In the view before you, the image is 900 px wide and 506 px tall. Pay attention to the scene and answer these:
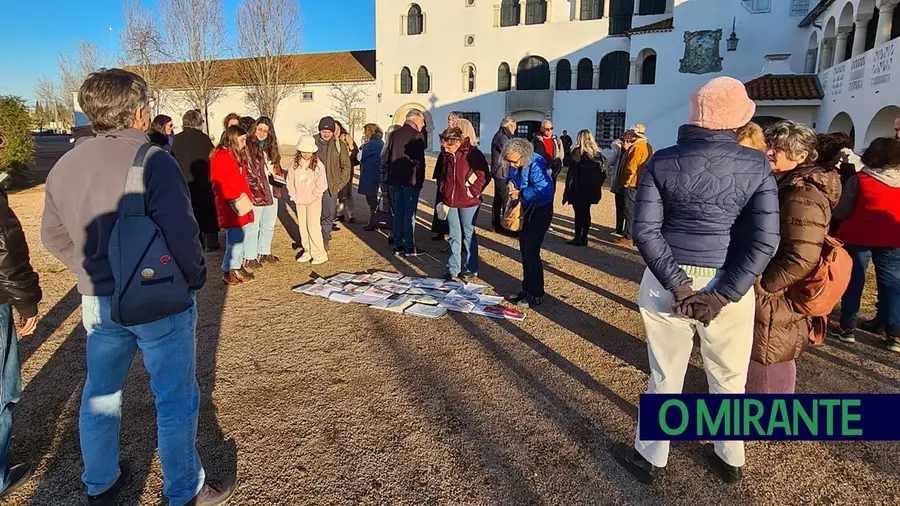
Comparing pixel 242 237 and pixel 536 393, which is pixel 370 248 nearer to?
pixel 242 237

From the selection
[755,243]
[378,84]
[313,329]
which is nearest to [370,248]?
[313,329]

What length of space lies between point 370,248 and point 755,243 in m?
6.22

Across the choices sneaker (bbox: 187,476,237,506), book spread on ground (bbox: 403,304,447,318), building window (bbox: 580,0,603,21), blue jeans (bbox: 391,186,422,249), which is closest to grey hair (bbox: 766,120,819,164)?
book spread on ground (bbox: 403,304,447,318)

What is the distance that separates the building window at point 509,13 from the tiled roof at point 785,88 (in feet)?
51.0

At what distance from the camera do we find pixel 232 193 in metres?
5.89

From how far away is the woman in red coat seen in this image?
5.86m

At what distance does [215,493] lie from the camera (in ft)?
8.40

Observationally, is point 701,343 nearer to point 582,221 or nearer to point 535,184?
point 535,184

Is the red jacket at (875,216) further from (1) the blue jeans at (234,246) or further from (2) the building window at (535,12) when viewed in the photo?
(2) the building window at (535,12)

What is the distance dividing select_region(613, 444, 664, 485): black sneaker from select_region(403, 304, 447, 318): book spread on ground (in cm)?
248

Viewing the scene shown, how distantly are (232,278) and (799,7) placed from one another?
24.3m

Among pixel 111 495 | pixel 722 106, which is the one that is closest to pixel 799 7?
pixel 722 106

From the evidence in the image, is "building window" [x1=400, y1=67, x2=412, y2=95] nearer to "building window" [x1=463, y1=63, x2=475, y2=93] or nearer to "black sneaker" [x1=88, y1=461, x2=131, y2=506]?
"building window" [x1=463, y1=63, x2=475, y2=93]

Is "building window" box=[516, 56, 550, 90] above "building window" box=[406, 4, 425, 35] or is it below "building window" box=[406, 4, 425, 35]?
below
